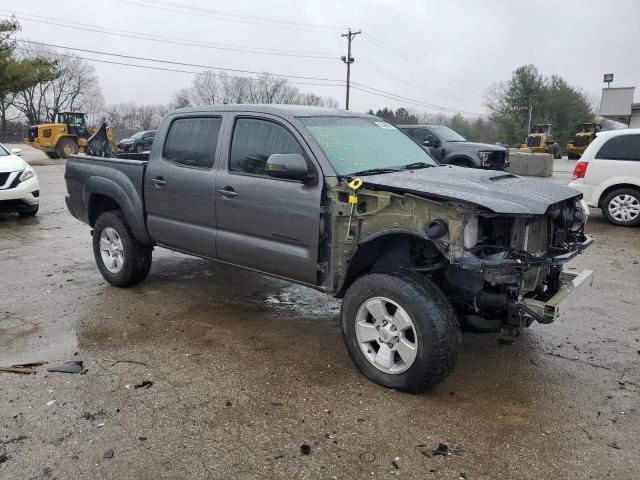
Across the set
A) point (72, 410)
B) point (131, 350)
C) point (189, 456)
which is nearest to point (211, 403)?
point (189, 456)

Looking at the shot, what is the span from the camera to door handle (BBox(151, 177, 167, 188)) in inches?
201

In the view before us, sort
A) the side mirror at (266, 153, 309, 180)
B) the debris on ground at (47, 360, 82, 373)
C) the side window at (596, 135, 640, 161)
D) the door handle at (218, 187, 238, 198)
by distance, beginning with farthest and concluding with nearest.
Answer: the side window at (596, 135, 640, 161) → the door handle at (218, 187, 238, 198) → the debris on ground at (47, 360, 82, 373) → the side mirror at (266, 153, 309, 180)

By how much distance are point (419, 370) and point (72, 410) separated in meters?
2.20

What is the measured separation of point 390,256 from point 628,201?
7363 mm

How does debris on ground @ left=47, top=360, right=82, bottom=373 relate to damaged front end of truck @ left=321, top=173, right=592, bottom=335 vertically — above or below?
below

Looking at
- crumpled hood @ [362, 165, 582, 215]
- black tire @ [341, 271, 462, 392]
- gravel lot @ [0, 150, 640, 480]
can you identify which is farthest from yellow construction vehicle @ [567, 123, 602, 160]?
black tire @ [341, 271, 462, 392]

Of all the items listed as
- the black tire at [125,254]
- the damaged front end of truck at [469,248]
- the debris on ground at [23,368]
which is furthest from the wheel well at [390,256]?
the black tire at [125,254]

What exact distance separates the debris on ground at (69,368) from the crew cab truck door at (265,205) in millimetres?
1429

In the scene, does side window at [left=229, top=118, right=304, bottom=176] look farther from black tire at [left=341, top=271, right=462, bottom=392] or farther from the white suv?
the white suv

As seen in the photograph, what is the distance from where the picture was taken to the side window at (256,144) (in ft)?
14.0

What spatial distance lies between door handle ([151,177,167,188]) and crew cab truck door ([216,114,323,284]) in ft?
2.59

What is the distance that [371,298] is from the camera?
11.8 feet

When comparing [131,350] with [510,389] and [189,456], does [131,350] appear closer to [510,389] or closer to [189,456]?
[189,456]

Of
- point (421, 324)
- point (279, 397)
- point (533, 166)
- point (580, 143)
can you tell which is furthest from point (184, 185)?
point (580, 143)
